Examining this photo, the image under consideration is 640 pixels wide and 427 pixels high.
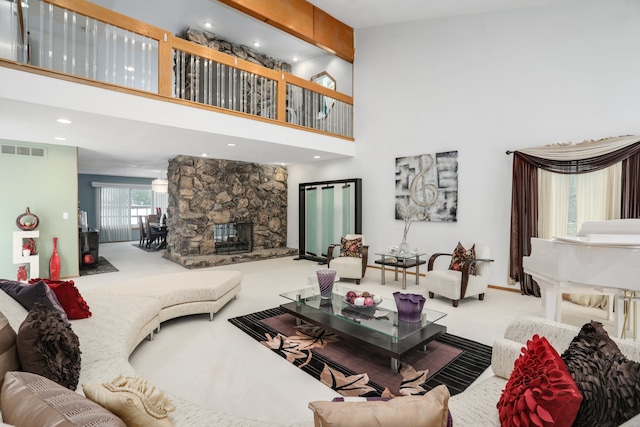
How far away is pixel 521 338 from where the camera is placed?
1897 millimetres

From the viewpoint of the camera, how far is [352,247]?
5777mm

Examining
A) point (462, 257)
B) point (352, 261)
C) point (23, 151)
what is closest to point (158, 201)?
point (23, 151)

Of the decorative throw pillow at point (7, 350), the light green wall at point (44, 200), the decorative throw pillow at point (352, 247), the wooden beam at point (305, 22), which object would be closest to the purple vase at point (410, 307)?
the decorative throw pillow at point (7, 350)

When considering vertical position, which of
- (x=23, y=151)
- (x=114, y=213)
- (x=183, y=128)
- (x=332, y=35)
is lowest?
(x=114, y=213)

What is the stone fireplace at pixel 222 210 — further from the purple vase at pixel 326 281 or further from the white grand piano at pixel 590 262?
the white grand piano at pixel 590 262

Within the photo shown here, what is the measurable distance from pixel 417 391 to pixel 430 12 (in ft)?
19.3

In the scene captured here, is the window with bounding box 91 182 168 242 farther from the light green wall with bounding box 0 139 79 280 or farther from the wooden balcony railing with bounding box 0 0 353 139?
the wooden balcony railing with bounding box 0 0 353 139

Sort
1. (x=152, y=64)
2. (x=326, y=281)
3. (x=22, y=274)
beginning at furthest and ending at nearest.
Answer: (x=22, y=274)
(x=152, y=64)
(x=326, y=281)

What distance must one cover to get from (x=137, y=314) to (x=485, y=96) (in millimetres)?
5629

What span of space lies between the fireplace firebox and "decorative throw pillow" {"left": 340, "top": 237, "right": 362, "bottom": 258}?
313cm

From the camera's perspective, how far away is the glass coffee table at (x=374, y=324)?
8.17ft

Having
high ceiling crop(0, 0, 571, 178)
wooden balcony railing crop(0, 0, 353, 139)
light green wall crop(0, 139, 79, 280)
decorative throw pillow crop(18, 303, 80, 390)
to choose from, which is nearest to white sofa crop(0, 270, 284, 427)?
decorative throw pillow crop(18, 303, 80, 390)

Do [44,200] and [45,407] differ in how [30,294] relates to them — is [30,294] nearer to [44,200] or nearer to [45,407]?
[45,407]

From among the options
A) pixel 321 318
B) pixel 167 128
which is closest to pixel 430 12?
pixel 167 128
